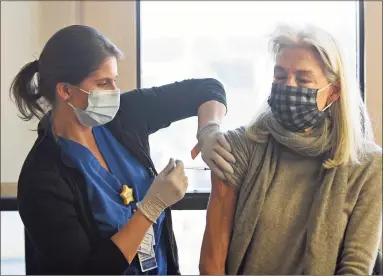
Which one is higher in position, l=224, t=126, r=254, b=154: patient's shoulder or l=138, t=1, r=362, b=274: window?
l=138, t=1, r=362, b=274: window

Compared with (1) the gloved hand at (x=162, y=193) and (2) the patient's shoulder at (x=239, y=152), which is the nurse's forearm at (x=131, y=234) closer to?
(1) the gloved hand at (x=162, y=193)

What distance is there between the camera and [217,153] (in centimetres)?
126

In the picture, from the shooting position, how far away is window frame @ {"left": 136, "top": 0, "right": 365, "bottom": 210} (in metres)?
1.34

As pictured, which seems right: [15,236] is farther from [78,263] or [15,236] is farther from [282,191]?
[282,191]

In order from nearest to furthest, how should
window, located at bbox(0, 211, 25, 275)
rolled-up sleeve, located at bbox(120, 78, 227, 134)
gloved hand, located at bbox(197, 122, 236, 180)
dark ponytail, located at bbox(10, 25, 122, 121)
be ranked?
dark ponytail, located at bbox(10, 25, 122, 121) → gloved hand, located at bbox(197, 122, 236, 180) → rolled-up sleeve, located at bbox(120, 78, 227, 134) → window, located at bbox(0, 211, 25, 275)

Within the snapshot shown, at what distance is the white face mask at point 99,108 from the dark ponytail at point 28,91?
0.33 feet

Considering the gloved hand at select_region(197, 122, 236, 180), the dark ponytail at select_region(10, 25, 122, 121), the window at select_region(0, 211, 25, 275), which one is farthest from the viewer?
the window at select_region(0, 211, 25, 275)

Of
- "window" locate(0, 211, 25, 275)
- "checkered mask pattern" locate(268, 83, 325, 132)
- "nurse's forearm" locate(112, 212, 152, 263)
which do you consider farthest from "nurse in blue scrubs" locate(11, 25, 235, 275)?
"window" locate(0, 211, 25, 275)

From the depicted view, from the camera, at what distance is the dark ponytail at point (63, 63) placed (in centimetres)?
114

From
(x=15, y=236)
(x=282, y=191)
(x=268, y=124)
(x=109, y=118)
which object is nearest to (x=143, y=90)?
(x=109, y=118)

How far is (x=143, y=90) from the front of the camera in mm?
1397

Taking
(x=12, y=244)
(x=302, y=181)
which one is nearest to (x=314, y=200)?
(x=302, y=181)

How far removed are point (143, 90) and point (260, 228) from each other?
50 centimetres

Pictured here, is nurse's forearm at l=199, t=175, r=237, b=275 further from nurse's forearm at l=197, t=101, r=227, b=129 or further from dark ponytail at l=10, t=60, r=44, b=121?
dark ponytail at l=10, t=60, r=44, b=121
